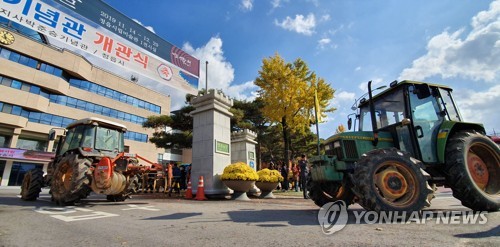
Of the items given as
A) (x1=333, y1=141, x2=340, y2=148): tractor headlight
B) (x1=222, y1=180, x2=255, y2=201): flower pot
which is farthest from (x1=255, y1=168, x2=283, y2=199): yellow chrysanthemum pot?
(x1=333, y1=141, x2=340, y2=148): tractor headlight

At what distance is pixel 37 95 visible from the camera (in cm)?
3100

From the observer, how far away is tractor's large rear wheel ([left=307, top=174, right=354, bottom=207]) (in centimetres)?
626

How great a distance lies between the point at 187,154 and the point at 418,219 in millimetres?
51788

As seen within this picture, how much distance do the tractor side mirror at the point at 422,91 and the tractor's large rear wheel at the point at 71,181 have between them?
27.6ft

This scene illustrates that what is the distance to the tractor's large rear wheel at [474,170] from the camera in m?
4.94

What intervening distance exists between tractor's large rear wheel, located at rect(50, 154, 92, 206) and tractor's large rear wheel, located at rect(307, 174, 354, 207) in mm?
5994

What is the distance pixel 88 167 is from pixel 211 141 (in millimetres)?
4646

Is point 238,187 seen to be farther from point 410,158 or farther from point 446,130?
point 446,130

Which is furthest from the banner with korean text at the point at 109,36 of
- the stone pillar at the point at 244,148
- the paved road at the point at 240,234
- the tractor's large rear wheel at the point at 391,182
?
the tractor's large rear wheel at the point at 391,182

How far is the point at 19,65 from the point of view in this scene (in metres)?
29.7

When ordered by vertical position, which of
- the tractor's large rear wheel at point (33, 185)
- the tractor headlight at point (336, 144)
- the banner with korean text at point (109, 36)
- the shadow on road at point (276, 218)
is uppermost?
the banner with korean text at point (109, 36)

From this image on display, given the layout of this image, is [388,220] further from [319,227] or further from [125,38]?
[125,38]

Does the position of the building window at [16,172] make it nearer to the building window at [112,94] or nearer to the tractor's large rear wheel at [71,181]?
the building window at [112,94]

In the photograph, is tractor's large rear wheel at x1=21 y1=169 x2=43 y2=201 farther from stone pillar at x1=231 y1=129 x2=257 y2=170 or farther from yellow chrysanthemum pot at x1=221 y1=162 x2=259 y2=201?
stone pillar at x1=231 y1=129 x2=257 y2=170
